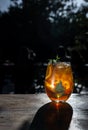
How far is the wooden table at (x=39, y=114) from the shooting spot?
4.65 ft

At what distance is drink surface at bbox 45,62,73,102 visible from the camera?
6.07ft

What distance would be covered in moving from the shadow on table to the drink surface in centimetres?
4

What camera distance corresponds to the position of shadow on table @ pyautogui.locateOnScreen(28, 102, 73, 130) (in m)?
1.40

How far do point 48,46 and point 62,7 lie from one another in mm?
7001

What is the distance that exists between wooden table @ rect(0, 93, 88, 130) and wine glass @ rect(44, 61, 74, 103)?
5 centimetres

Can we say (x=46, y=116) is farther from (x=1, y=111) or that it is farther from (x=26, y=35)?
(x=26, y=35)

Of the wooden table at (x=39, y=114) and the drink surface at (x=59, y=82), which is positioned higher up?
the drink surface at (x=59, y=82)

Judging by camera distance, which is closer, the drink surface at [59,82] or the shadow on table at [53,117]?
the shadow on table at [53,117]

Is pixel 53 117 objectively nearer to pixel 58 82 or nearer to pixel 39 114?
pixel 39 114

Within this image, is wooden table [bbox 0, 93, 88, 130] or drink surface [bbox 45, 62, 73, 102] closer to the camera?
wooden table [bbox 0, 93, 88, 130]

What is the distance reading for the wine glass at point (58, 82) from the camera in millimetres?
1849

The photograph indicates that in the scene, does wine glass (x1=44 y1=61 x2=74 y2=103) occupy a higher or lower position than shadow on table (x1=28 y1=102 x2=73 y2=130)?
higher

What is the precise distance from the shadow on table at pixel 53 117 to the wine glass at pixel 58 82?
44mm

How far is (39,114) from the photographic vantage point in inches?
64.2
